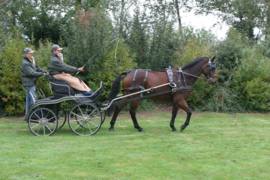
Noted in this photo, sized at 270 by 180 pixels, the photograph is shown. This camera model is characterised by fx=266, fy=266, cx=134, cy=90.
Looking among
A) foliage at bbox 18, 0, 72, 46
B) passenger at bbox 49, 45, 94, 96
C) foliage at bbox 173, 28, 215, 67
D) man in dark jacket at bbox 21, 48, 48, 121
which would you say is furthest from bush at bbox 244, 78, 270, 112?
foliage at bbox 18, 0, 72, 46

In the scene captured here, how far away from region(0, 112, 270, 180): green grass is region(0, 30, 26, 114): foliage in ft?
5.43

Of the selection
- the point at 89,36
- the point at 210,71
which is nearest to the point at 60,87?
the point at 210,71

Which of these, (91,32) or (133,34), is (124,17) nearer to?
(133,34)

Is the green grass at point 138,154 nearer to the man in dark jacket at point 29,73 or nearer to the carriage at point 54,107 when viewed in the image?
the carriage at point 54,107

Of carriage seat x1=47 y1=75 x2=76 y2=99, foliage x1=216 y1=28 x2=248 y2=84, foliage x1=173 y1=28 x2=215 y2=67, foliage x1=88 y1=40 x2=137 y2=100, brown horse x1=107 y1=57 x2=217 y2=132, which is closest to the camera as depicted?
carriage seat x1=47 y1=75 x2=76 y2=99

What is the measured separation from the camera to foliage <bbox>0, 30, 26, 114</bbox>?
9.75m

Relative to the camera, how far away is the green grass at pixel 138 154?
13.9 ft

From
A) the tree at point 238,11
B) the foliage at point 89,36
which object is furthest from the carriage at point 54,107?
the tree at point 238,11

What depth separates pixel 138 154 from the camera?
17.4 ft

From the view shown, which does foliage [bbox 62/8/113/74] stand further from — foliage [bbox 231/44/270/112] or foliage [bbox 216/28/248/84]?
foliage [bbox 231/44/270/112]

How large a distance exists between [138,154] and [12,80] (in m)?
6.65

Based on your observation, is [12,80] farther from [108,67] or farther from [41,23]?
[41,23]

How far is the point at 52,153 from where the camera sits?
5.30 m

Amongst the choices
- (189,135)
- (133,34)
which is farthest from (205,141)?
(133,34)
